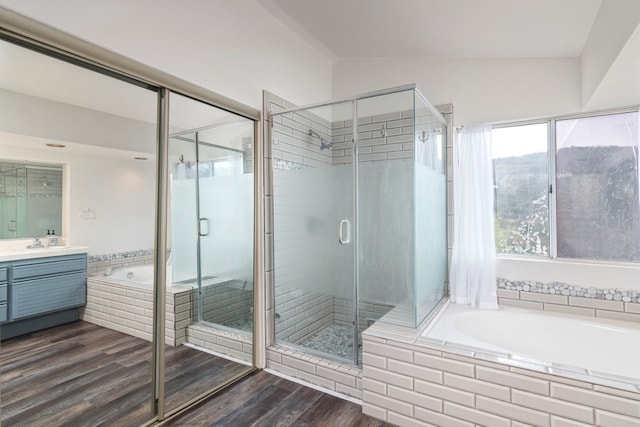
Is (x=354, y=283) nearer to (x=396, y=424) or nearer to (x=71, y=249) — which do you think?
(x=396, y=424)

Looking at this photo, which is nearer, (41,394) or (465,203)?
(41,394)

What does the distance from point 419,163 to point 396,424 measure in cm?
166

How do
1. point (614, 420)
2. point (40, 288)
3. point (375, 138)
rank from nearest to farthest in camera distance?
1. point (614, 420)
2. point (40, 288)
3. point (375, 138)

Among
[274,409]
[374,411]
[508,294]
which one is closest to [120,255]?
Answer: [274,409]

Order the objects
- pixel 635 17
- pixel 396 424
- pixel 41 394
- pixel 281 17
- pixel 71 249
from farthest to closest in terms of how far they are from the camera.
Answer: pixel 281 17 → pixel 396 424 → pixel 71 249 → pixel 41 394 → pixel 635 17

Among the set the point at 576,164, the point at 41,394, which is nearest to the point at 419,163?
the point at 576,164

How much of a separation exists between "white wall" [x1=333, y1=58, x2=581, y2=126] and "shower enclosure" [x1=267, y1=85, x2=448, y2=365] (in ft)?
1.27

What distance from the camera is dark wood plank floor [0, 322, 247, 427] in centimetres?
146

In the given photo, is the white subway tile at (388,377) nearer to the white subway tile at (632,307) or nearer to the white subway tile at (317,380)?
the white subway tile at (317,380)

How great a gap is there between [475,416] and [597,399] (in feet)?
1.80

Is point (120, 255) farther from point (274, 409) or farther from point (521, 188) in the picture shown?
point (521, 188)

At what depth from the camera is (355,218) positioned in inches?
102

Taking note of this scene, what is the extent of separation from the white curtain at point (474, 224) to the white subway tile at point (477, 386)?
1.08 metres

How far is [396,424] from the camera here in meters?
1.93
